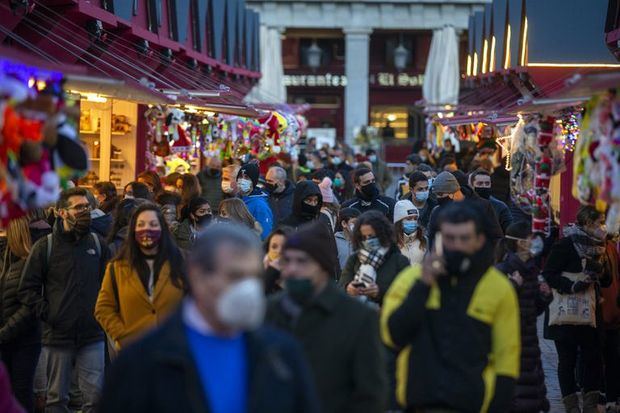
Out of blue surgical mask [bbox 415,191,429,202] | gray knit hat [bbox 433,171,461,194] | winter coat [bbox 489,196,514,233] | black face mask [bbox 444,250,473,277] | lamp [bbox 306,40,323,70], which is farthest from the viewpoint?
lamp [bbox 306,40,323,70]

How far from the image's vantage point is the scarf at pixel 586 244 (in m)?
11.0

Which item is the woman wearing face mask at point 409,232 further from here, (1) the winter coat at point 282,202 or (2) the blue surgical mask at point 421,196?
(1) the winter coat at point 282,202

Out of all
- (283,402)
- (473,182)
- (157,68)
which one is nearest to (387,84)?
(157,68)

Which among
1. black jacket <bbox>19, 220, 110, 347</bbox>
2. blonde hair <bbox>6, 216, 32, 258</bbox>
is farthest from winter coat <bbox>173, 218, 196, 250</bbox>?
black jacket <bbox>19, 220, 110, 347</bbox>

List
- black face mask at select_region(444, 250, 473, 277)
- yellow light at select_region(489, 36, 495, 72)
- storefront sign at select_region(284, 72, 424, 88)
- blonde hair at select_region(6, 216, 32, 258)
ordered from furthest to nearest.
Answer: storefront sign at select_region(284, 72, 424, 88)
yellow light at select_region(489, 36, 495, 72)
blonde hair at select_region(6, 216, 32, 258)
black face mask at select_region(444, 250, 473, 277)

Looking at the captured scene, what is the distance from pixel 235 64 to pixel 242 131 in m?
15.8

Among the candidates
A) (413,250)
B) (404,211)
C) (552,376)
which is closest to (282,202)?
(552,376)

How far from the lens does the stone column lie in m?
59.3

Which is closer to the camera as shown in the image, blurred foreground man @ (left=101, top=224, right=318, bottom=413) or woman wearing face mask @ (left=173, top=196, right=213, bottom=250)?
blurred foreground man @ (left=101, top=224, right=318, bottom=413)

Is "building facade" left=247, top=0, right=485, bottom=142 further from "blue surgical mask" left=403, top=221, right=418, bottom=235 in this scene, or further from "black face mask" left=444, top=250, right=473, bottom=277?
"black face mask" left=444, top=250, right=473, bottom=277

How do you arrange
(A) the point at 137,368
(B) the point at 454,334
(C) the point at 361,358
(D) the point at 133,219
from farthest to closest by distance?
(D) the point at 133,219, (B) the point at 454,334, (C) the point at 361,358, (A) the point at 137,368

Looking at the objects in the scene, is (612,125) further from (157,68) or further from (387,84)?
(387,84)

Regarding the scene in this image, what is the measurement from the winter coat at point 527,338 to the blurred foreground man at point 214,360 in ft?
14.3

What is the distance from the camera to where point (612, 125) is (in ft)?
24.6
